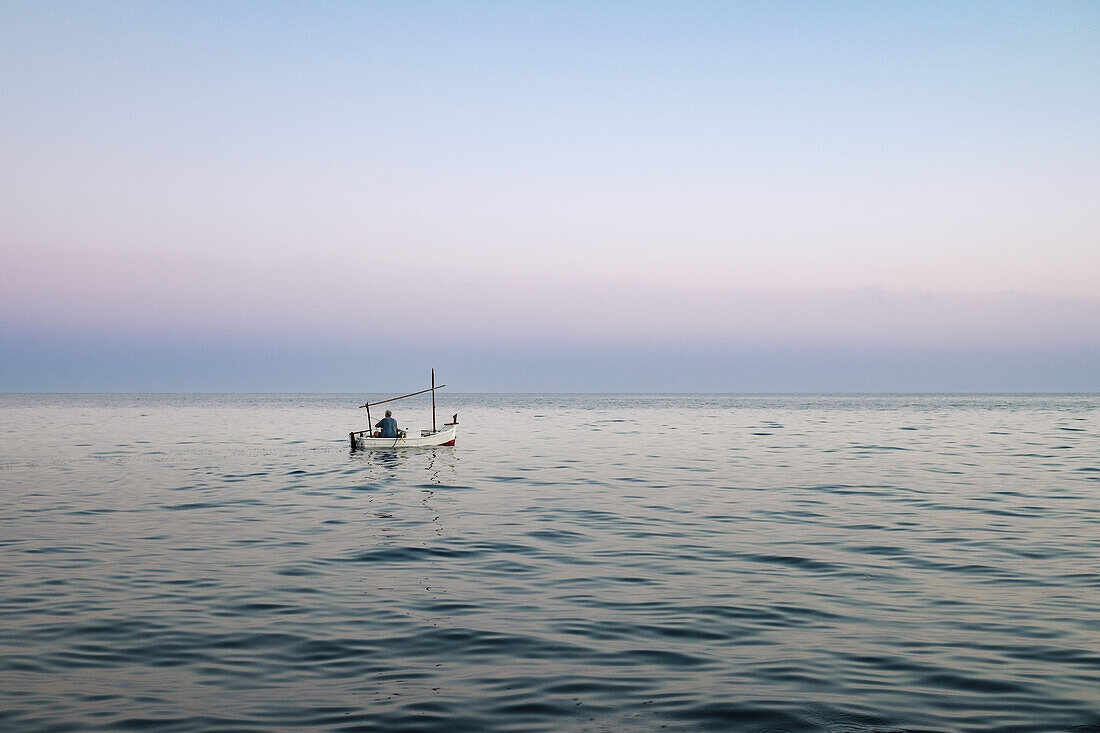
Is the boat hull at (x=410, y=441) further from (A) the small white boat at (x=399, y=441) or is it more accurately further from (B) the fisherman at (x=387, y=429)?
(B) the fisherman at (x=387, y=429)

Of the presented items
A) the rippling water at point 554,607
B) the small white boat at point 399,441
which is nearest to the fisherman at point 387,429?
the small white boat at point 399,441

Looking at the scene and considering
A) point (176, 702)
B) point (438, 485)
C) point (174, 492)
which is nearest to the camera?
point (176, 702)

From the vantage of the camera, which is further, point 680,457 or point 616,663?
point 680,457

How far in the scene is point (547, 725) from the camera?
372 inches

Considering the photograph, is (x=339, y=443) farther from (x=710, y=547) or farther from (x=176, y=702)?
(x=176, y=702)

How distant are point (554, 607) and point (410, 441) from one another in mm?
39185

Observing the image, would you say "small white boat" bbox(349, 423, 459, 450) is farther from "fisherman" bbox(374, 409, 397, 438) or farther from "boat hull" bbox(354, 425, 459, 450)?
"fisherman" bbox(374, 409, 397, 438)

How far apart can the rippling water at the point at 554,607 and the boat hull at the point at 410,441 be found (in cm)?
1690

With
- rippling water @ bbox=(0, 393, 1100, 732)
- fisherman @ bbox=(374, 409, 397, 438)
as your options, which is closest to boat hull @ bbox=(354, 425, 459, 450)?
fisherman @ bbox=(374, 409, 397, 438)

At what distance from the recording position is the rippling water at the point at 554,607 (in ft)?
33.0

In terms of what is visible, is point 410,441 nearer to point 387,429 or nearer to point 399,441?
point 399,441

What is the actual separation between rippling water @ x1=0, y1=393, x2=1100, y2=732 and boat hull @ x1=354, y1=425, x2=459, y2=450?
1690 centimetres

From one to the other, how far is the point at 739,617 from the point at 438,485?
75.7 ft

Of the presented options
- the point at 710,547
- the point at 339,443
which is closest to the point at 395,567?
the point at 710,547
